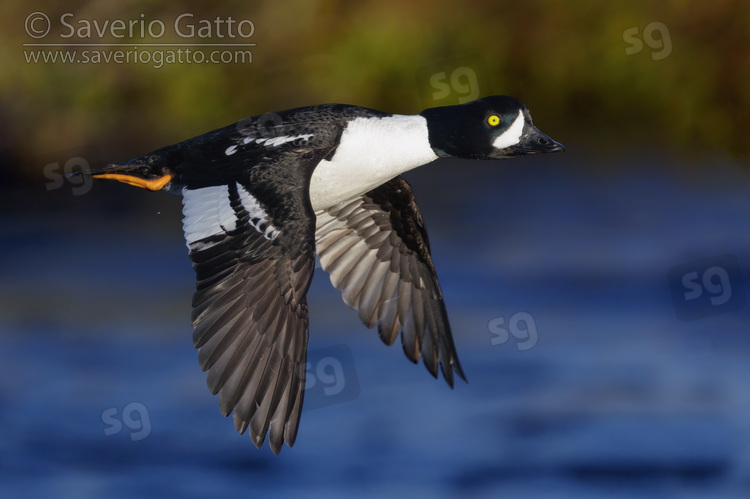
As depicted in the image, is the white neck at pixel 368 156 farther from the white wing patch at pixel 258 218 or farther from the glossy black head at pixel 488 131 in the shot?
the white wing patch at pixel 258 218

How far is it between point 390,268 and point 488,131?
3.60 ft

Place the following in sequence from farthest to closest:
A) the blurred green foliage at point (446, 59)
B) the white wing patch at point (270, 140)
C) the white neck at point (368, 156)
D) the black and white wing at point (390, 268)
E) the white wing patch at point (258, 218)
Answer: the blurred green foliage at point (446, 59) → the black and white wing at point (390, 268) → the white neck at point (368, 156) → the white wing patch at point (270, 140) → the white wing patch at point (258, 218)

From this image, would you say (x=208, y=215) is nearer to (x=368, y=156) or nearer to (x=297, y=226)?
(x=297, y=226)

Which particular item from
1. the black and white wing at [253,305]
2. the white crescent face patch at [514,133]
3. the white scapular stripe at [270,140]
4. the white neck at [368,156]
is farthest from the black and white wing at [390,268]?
the black and white wing at [253,305]

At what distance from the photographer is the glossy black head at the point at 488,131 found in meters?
5.43

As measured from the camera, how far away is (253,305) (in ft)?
15.2

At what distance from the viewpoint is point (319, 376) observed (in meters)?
6.16

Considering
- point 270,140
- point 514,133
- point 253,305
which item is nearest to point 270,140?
point 270,140

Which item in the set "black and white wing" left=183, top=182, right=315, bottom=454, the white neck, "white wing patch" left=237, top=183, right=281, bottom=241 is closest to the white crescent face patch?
the white neck

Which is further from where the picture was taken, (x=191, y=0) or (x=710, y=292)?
(x=191, y=0)

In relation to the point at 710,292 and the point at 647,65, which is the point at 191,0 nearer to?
the point at 647,65

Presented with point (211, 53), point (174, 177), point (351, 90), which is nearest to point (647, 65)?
point (351, 90)

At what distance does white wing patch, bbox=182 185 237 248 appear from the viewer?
15.6ft

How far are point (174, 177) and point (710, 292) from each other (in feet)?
18.6
